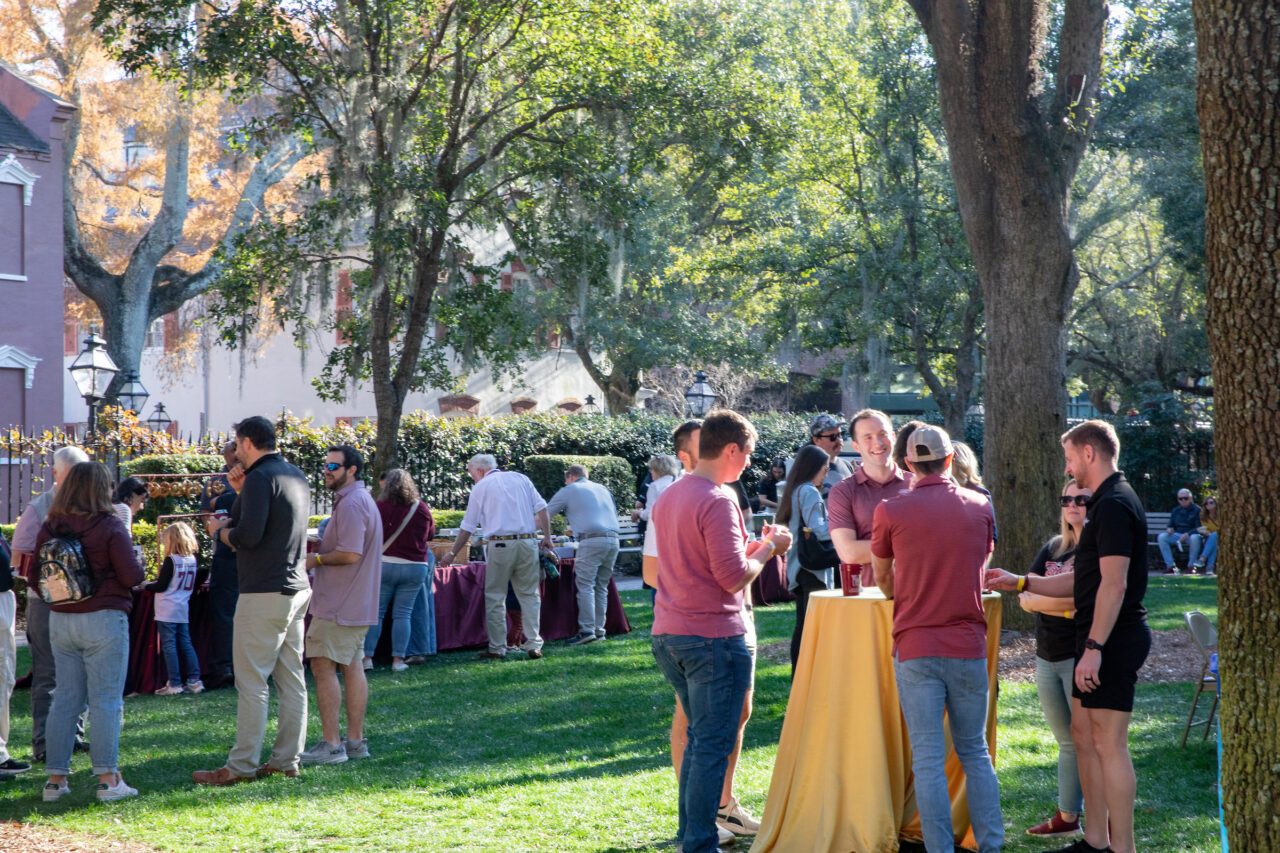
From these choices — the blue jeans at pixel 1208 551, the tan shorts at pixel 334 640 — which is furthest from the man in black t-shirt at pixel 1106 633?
the blue jeans at pixel 1208 551

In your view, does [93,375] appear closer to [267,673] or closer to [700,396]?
[267,673]

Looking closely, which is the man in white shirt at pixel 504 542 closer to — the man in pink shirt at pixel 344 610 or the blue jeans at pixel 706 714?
the man in pink shirt at pixel 344 610

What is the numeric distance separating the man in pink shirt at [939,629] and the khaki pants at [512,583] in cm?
641

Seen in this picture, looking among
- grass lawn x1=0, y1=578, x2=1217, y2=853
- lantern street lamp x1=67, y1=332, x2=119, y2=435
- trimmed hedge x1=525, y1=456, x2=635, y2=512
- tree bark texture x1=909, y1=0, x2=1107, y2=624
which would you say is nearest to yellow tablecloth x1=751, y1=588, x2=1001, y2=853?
grass lawn x1=0, y1=578, x2=1217, y2=853

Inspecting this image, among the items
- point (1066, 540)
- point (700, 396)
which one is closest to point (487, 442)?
point (700, 396)

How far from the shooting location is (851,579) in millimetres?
5113

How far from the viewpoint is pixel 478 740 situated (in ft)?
24.7

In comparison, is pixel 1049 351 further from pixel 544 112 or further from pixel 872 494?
pixel 544 112

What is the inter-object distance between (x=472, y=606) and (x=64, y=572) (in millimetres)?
5753

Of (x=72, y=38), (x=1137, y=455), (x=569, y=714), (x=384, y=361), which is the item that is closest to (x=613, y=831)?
(x=569, y=714)

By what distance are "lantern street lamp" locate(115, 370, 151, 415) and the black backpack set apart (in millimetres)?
19867

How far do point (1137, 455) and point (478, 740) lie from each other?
1814 centimetres

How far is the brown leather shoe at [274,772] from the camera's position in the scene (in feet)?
21.3

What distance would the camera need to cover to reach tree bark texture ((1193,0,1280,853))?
2.67 m
